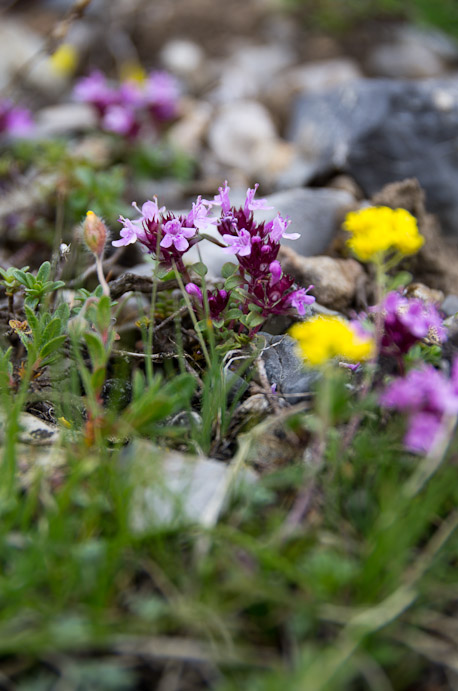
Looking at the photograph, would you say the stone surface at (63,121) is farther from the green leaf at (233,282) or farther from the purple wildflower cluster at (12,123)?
the green leaf at (233,282)

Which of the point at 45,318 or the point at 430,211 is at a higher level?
the point at 45,318

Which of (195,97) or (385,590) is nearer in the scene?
(385,590)

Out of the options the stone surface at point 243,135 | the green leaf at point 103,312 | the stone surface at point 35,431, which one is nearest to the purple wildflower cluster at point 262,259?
the green leaf at point 103,312

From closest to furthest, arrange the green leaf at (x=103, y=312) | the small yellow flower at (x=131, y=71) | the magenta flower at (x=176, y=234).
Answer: the green leaf at (x=103, y=312), the magenta flower at (x=176, y=234), the small yellow flower at (x=131, y=71)

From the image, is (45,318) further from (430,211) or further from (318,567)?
(430,211)

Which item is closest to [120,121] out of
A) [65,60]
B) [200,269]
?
[65,60]

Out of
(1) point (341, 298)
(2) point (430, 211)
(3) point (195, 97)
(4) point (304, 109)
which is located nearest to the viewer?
(1) point (341, 298)

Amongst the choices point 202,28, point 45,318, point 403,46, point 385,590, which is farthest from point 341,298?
point 202,28

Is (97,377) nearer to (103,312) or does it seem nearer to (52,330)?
(103,312)
